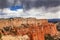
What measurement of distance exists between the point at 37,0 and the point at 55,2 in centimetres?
32

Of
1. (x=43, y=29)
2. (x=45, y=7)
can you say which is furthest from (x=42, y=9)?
(x=43, y=29)

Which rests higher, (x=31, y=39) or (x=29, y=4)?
(x=29, y=4)

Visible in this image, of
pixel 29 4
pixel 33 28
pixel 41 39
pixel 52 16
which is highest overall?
pixel 29 4

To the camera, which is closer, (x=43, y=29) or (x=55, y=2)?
(x=55, y=2)

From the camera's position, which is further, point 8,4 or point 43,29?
point 43,29

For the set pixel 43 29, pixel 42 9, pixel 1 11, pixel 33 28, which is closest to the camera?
pixel 1 11

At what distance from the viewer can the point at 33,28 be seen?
13.8 feet

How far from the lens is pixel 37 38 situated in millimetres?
4402

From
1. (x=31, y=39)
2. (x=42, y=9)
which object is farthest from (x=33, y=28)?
(x=42, y=9)

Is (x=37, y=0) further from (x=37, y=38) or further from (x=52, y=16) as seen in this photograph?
(x=37, y=38)

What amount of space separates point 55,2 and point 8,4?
82 centimetres

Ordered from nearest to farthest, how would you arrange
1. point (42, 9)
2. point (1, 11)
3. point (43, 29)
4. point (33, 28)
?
point (1, 11)
point (42, 9)
point (33, 28)
point (43, 29)

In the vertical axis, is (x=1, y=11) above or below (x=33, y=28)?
above

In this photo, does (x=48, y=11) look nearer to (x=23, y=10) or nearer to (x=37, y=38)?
(x=23, y=10)
